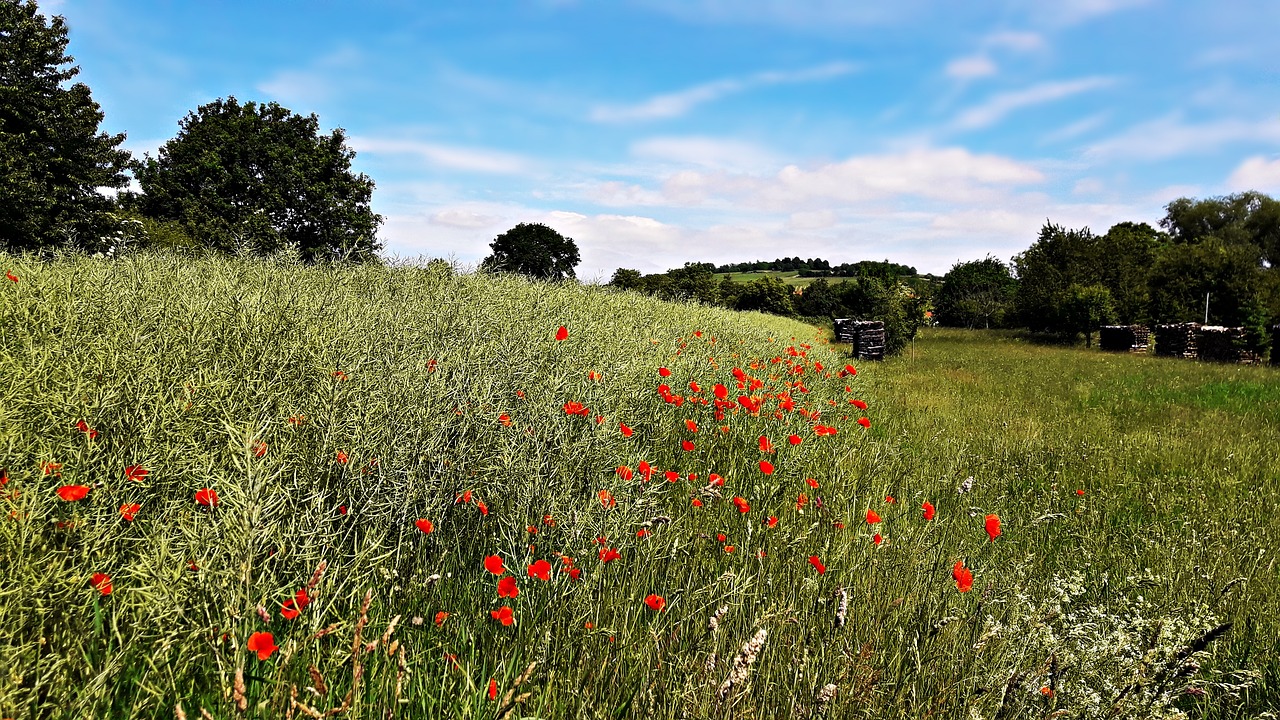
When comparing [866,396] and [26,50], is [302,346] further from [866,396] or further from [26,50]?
[26,50]

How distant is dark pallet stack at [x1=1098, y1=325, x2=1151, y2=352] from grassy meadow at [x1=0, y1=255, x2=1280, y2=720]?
859 inches

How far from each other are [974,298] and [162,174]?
53.2m

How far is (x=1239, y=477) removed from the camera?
5.69 meters

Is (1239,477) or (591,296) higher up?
(591,296)

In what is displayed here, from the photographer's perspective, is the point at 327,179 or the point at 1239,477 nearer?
the point at 1239,477

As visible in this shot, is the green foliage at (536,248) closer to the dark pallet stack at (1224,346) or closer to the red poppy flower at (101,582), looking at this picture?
the dark pallet stack at (1224,346)

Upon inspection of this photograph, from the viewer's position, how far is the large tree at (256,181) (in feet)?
99.1

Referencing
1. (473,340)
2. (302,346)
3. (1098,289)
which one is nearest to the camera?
(302,346)

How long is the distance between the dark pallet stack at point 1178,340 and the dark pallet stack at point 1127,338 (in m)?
1.54

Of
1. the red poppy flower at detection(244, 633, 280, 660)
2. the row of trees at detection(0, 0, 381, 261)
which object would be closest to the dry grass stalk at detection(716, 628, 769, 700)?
the red poppy flower at detection(244, 633, 280, 660)

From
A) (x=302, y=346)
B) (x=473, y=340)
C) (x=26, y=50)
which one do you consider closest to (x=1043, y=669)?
(x=473, y=340)

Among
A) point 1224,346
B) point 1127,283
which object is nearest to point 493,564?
point 1224,346

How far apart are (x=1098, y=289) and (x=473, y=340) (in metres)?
30.9

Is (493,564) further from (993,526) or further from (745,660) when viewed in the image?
(993,526)
